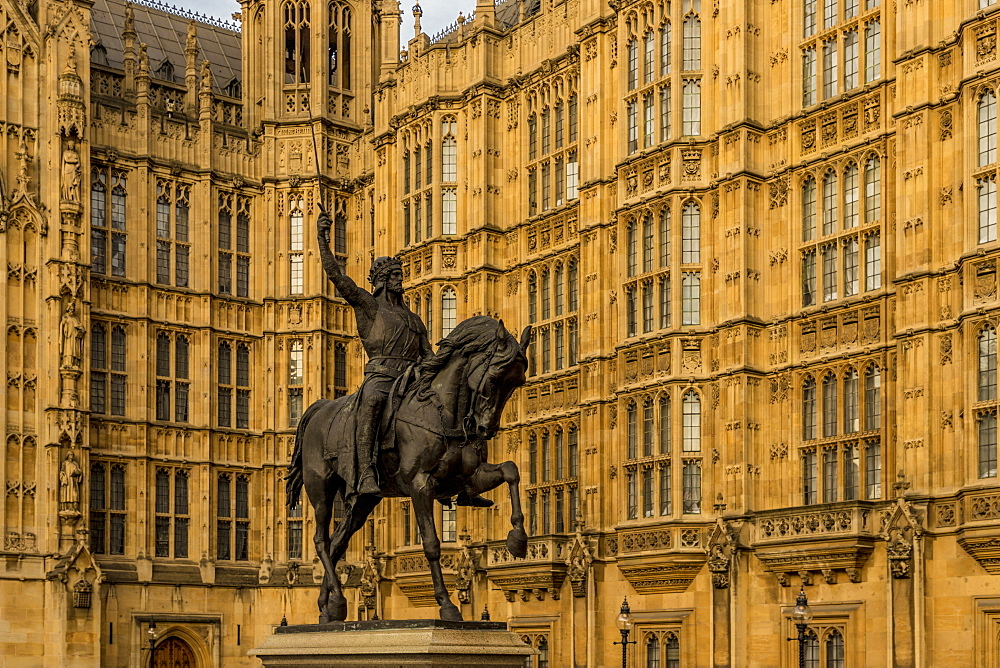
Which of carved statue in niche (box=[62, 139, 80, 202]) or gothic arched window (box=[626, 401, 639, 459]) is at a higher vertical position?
carved statue in niche (box=[62, 139, 80, 202])

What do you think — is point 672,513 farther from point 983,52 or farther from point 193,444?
point 193,444

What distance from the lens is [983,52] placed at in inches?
1277

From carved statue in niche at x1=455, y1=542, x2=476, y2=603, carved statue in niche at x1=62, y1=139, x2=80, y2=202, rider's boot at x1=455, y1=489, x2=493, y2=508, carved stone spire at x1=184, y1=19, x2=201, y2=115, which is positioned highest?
carved stone spire at x1=184, y1=19, x2=201, y2=115

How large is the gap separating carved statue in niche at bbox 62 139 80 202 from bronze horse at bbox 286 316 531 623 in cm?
3122

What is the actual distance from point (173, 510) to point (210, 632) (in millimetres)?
3855

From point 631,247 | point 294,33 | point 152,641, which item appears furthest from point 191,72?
point 631,247

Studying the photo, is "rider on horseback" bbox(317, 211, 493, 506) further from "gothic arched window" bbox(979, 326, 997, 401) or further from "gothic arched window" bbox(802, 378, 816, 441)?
"gothic arched window" bbox(802, 378, 816, 441)

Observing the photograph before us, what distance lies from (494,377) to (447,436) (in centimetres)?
98

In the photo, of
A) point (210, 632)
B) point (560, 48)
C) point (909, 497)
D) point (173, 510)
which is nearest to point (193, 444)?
point (173, 510)

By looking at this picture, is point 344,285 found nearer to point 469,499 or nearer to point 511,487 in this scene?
point 469,499

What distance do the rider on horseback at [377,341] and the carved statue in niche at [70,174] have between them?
1204 inches

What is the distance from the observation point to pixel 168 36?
6056cm

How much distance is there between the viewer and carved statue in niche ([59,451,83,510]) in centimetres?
4638

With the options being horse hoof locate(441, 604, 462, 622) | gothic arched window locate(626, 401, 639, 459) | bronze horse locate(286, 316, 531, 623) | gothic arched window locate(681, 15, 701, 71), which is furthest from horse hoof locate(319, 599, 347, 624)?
gothic arched window locate(681, 15, 701, 71)
